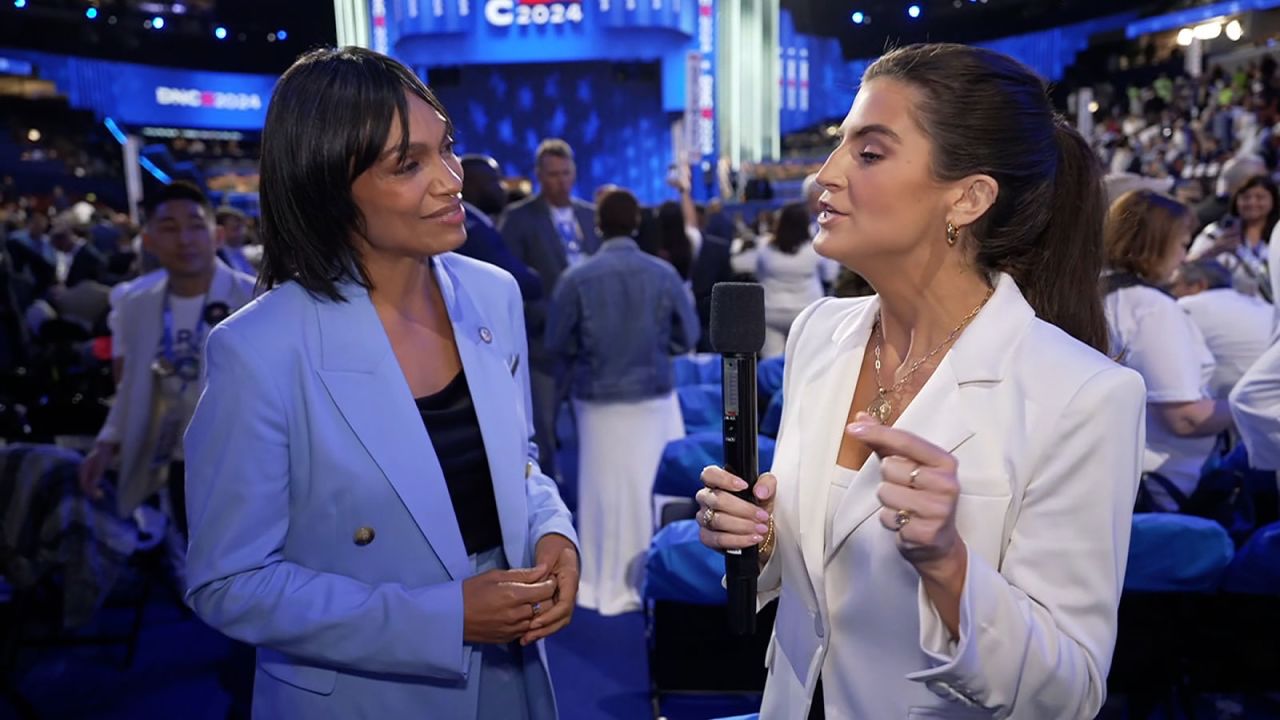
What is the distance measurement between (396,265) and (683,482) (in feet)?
7.10

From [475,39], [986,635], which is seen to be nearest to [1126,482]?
[986,635]

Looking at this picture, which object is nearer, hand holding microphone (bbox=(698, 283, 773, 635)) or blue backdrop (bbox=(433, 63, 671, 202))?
hand holding microphone (bbox=(698, 283, 773, 635))

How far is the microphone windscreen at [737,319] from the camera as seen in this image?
1209mm

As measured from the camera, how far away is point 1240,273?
5.03 metres

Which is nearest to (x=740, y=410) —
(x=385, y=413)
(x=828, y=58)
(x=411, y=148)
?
(x=385, y=413)

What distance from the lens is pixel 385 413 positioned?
1.46m

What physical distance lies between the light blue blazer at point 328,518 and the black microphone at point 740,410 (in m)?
0.44

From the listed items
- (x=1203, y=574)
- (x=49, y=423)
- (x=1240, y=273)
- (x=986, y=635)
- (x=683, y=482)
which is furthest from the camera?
(x=1240, y=273)

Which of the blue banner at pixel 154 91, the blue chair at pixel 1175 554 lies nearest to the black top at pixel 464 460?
the blue chair at pixel 1175 554

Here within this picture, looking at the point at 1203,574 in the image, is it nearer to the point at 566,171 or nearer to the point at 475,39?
the point at 566,171

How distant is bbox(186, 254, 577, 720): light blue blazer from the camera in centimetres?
136

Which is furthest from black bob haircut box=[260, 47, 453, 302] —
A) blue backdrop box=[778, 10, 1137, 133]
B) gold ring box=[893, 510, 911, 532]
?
blue backdrop box=[778, 10, 1137, 133]

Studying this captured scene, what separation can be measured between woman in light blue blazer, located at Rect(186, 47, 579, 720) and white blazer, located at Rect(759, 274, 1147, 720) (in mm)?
410

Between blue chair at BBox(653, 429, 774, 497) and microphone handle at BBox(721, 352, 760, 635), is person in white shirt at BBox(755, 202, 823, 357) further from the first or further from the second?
microphone handle at BBox(721, 352, 760, 635)
